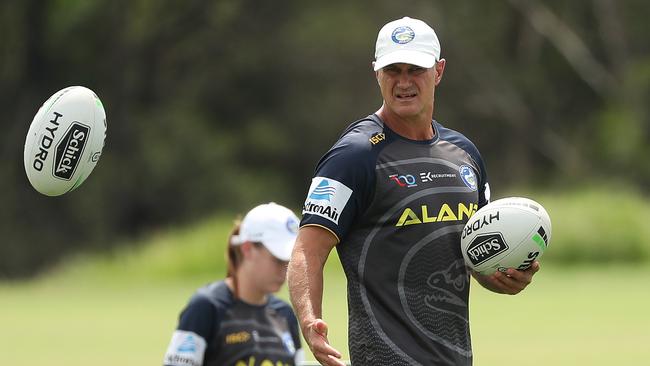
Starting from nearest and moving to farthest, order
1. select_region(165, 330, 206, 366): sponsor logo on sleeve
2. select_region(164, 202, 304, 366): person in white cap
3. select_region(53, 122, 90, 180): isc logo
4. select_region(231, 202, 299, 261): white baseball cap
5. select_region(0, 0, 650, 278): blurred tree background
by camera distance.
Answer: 1. select_region(53, 122, 90, 180): isc logo
2. select_region(165, 330, 206, 366): sponsor logo on sleeve
3. select_region(164, 202, 304, 366): person in white cap
4. select_region(231, 202, 299, 261): white baseball cap
5. select_region(0, 0, 650, 278): blurred tree background

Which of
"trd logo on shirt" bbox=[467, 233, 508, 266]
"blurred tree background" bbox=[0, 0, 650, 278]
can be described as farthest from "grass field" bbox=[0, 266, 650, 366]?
"blurred tree background" bbox=[0, 0, 650, 278]

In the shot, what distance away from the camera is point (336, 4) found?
40.3 m

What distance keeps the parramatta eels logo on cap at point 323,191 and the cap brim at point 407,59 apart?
1.63ft

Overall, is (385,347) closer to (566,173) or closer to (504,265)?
(504,265)

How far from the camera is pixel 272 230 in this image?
21.6ft

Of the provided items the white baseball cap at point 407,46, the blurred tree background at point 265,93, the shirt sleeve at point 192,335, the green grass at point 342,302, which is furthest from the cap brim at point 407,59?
the blurred tree background at point 265,93

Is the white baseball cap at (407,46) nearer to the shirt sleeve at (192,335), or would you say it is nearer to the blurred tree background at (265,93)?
the shirt sleeve at (192,335)

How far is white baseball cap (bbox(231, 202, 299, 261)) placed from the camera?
6.52 metres

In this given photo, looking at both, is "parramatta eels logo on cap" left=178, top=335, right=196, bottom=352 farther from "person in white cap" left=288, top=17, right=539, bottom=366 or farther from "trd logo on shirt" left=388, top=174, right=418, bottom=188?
"trd logo on shirt" left=388, top=174, right=418, bottom=188

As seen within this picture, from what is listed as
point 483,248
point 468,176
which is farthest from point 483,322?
point 483,248

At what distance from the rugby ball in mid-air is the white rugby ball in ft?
5.76

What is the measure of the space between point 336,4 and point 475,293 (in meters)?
22.6

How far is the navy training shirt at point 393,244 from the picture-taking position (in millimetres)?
4945

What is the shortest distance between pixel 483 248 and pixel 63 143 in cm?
192
